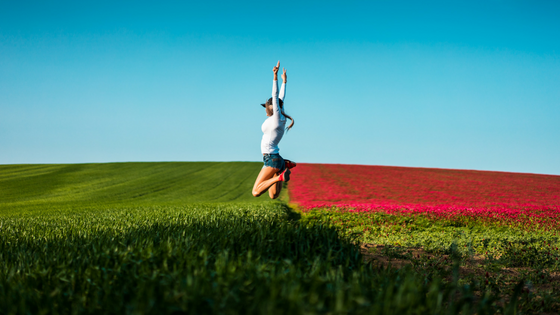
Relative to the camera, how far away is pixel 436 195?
24.7 metres

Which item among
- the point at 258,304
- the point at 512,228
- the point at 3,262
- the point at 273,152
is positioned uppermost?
the point at 273,152

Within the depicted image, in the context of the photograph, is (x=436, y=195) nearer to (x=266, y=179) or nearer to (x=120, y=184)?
(x=266, y=179)

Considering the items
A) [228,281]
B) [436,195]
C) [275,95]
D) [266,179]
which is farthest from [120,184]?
[228,281]

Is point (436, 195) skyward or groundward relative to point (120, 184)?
skyward

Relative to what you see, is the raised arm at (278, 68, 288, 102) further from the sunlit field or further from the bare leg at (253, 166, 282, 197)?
the sunlit field

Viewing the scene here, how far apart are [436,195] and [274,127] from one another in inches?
837

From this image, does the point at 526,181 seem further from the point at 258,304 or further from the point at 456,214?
the point at 258,304

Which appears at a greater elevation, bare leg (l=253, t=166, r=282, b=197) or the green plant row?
bare leg (l=253, t=166, r=282, b=197)

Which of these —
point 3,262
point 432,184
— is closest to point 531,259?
point 3,262

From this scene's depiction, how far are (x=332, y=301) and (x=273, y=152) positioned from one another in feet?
16.4

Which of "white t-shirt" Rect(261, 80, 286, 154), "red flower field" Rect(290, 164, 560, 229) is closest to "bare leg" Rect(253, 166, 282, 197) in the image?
"white t-shirt" Rect(261, 80, 286, 154)

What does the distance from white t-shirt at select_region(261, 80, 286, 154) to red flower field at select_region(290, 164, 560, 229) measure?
33.9 ft

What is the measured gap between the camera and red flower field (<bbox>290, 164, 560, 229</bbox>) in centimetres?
1605

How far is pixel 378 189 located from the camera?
1128 inches
